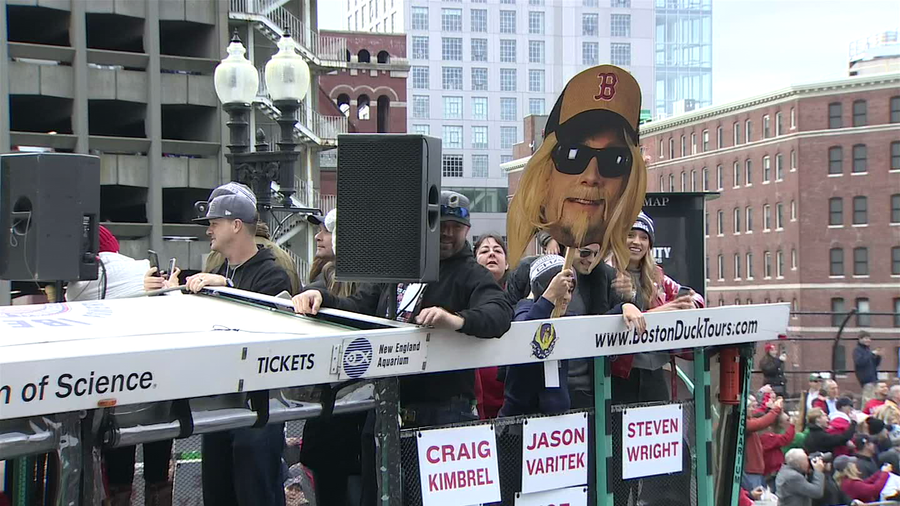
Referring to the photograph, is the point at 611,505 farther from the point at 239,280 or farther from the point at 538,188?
the point at 239,280

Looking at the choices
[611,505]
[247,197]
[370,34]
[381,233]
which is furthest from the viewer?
[370,34]

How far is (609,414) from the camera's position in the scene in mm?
4883

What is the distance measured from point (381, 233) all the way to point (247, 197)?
2.22m

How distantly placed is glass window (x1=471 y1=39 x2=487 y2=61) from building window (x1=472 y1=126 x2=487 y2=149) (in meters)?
7.42

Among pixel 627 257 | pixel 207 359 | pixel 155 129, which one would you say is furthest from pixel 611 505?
pixel 155 129

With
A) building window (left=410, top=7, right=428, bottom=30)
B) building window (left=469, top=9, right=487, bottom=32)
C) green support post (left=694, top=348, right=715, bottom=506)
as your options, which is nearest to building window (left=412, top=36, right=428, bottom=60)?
building window (left=410, top=7, right=428, bottom=30)

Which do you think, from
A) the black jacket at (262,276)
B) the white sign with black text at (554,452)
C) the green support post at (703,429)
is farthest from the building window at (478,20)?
the white sign with black text at (554,452)

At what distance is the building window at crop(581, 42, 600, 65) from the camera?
4636 inches

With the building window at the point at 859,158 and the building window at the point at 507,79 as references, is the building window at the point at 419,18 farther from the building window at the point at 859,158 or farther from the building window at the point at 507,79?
the building window at the point at 859,158

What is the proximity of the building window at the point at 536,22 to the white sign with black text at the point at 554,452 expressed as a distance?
11595 centimetres

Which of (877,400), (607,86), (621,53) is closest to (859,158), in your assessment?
(621,53)

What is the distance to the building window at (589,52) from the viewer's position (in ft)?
386

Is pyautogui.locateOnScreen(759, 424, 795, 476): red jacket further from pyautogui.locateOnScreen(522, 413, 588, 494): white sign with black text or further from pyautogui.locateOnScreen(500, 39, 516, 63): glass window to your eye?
pyautogui.locateOnScreen(500, 39, 516, 63): glass window

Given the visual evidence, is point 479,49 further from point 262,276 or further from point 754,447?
point 262,276
